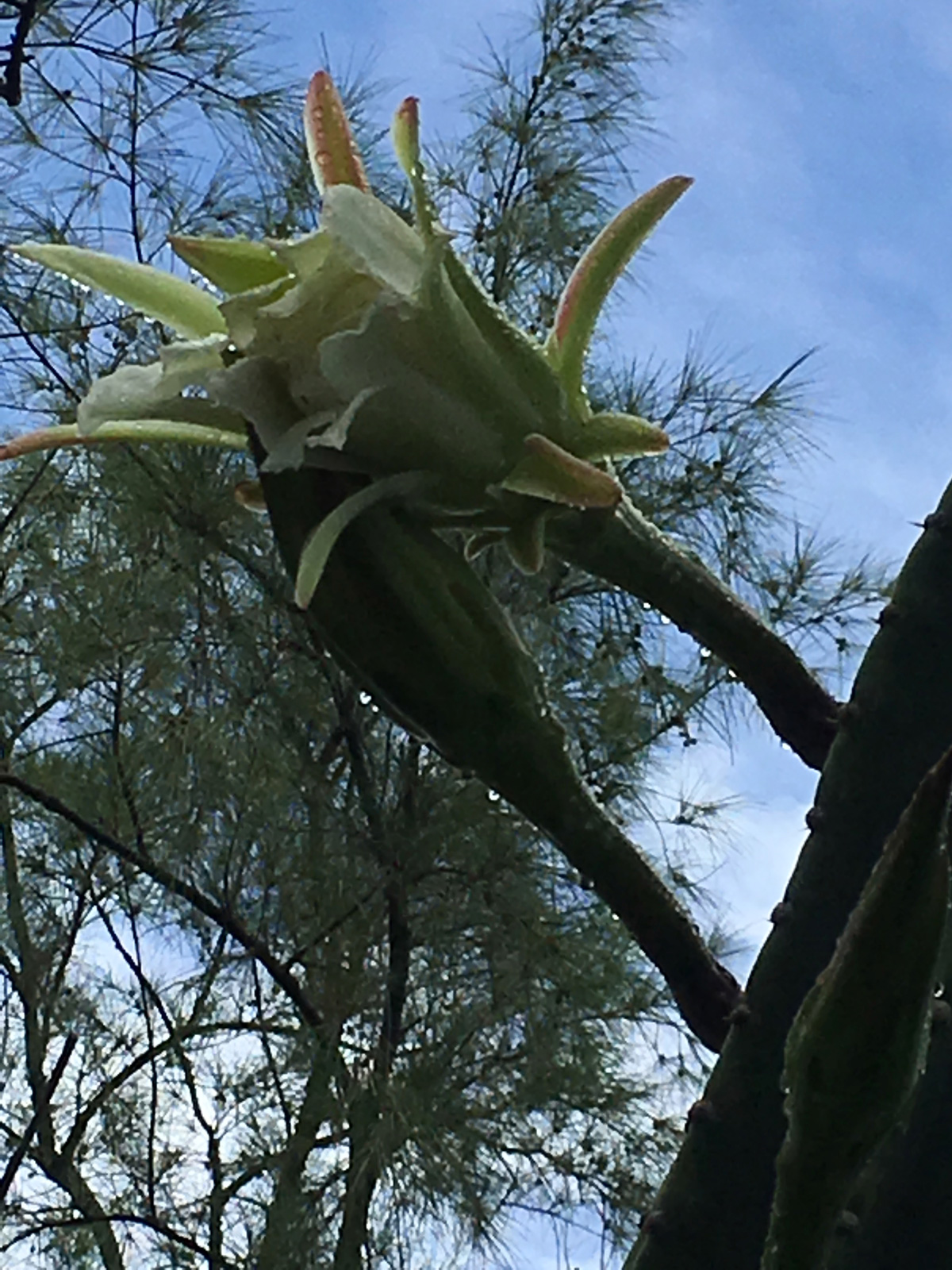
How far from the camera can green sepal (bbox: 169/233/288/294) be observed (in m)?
0.35

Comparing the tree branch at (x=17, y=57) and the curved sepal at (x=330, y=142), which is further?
the tree branch at (x=17, y=57)

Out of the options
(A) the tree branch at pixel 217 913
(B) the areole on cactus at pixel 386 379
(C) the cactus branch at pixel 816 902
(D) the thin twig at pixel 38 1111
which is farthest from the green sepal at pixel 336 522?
(D) the thin twig at pixel 38 1111

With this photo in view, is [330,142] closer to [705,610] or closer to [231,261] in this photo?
[231,261]

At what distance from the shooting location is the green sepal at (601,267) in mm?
365

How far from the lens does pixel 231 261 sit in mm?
359

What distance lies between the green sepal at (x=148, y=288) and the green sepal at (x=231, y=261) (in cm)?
1

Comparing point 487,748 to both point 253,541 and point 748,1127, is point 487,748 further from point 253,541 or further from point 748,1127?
point 253,541

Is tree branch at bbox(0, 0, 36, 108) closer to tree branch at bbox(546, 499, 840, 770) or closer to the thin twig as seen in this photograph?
the thin twig

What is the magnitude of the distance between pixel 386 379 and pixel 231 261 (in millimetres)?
59

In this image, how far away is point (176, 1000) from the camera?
1906 millimetres

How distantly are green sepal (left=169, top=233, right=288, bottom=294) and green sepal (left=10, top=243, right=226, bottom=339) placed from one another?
1cm

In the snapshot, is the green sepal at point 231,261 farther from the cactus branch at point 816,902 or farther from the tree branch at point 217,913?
the tree branch at point 217,913

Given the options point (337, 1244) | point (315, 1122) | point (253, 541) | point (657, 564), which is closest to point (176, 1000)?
point (315, 1122)

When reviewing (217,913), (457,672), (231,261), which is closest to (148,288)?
(231,261)
